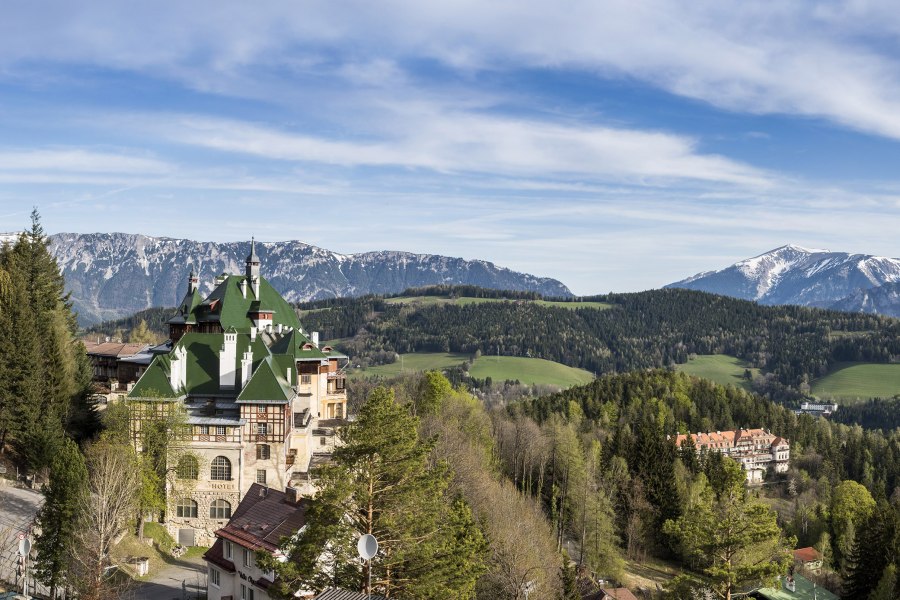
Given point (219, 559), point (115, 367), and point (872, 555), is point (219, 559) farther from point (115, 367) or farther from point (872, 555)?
point (872, 555)

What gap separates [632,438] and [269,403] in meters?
65.3

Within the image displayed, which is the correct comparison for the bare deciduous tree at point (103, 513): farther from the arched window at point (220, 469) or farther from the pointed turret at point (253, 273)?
the pointed turret at point (253, 273)

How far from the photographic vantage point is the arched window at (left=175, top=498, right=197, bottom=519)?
63.5 m

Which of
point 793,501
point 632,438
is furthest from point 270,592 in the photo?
point 793,501

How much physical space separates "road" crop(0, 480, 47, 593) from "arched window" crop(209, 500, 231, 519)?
1262 centimetres

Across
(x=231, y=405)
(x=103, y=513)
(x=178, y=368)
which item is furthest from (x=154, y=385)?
(x=103, y=513)

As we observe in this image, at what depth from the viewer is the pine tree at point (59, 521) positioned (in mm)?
43312

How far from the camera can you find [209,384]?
6994cm

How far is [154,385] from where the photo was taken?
212 feet

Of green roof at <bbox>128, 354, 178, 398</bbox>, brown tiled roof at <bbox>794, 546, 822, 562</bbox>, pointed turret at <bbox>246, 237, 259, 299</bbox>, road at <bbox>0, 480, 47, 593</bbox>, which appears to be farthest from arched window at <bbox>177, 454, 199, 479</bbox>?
brown tiled roof at <bbox>794, 546, 822, 562</bbox>

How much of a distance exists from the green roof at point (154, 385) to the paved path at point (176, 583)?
524 inches

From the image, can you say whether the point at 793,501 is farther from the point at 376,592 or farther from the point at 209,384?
the point at 376,592

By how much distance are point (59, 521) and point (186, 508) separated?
2031 cm

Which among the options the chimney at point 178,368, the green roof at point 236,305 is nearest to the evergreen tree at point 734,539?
the chimney at point 178,368
